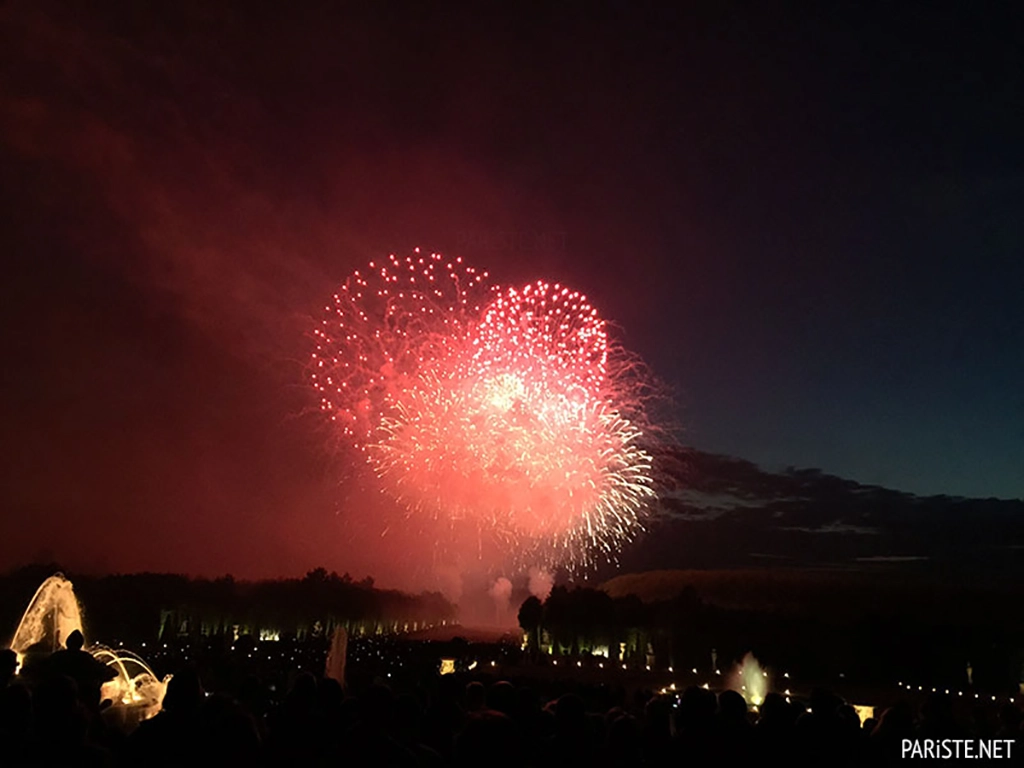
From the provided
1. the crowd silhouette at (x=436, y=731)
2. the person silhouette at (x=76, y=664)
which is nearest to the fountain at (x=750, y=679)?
the crowd silhouette at (x=436, y=731)

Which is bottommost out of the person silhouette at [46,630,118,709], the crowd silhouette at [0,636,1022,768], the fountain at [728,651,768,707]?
the fountain at [728,651,768,707]

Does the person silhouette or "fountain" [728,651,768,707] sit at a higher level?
the person silhouette

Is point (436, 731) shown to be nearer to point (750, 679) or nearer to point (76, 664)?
point (76, 664)

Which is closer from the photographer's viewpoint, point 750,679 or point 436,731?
point 436,731

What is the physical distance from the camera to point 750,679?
5238 centimetres

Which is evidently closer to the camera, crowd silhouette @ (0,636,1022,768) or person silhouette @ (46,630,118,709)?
crowd silhouette @ (0,636,1022,768)

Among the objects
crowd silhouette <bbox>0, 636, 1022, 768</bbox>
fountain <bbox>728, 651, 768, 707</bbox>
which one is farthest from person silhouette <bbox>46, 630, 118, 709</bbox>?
fountain <bbox>728, 651, 768, 707</bbox>

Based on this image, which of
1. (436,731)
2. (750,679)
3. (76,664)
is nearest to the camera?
(436,731)

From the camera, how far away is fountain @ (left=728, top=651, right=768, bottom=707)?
44894mm

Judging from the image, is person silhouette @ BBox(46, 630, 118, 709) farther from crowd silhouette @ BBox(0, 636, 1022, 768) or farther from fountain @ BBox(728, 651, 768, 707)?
fountain @ BBox(728, 651, 768, 707)

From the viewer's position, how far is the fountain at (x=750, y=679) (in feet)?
147

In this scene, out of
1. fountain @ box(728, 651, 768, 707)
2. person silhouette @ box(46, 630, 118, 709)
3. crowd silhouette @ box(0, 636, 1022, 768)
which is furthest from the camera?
fountain @ box(728, 651, 768, 707)

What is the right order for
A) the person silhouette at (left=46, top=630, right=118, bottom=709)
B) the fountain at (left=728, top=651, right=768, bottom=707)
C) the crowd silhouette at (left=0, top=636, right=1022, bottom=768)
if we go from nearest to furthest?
the crowd silhouette at (left=0, top=636, right=1022, bottom=768)
the person silhouette at (left=46, top=630, right=118, bottom=709)
the fountain at (left=728, top=651, right=768, bottom=707)

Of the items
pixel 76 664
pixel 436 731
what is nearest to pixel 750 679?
pixel 76 664
